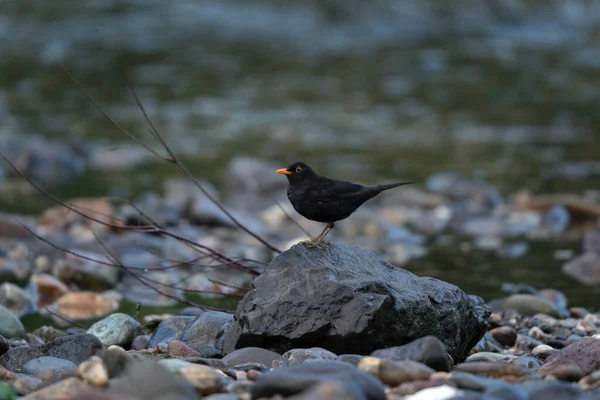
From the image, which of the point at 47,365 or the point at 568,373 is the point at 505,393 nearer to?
the point at 568,373

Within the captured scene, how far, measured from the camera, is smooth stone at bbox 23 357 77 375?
14.2 feet

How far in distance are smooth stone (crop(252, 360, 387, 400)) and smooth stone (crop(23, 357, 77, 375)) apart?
1.32 meters

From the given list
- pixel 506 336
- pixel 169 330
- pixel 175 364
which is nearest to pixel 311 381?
pixel 175 364

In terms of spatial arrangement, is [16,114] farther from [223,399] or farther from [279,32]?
[223,399]

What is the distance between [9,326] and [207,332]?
146 cm

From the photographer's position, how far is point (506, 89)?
21047mm

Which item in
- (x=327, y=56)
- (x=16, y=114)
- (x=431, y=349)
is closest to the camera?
(x=431, y=349)

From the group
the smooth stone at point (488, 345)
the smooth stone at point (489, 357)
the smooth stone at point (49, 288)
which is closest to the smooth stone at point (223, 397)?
the smooth stone at point (489, 357)

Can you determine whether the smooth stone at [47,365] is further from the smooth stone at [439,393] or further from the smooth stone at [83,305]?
the smooth stone at [83,305]

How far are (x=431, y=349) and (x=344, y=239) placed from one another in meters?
6.58

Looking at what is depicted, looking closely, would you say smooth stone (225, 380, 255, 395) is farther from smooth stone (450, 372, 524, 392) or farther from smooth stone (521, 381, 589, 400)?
smooth stone (521, 381, 589, 400)

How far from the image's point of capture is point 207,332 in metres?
5.11

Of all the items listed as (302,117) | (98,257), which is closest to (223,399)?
(98,257)

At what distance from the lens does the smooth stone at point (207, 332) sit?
4.95m
